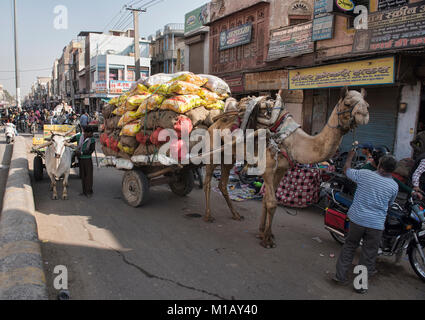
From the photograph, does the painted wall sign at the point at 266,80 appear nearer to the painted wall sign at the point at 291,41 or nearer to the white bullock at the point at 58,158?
the painted wall sign at the point at 291,41

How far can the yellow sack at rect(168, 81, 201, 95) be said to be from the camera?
6.33 meters

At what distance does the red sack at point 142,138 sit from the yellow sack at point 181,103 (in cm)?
76

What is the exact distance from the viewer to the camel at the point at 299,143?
4160 millimetres

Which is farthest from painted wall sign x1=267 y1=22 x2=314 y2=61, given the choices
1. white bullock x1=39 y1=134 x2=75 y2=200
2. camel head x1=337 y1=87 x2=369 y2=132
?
white bullock x1=39 y1=134 x2=75 y2=200

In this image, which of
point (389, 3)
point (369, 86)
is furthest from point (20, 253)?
point (389, 3)

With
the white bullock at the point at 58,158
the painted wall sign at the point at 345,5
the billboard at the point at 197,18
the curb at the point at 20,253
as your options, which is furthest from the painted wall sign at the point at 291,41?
the curb at the point at 20,253

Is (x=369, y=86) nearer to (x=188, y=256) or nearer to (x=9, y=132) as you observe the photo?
(x=188, y=256)

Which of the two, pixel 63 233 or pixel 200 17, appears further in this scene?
pixel 200 17

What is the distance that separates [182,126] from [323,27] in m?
8.89

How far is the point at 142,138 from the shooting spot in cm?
680
